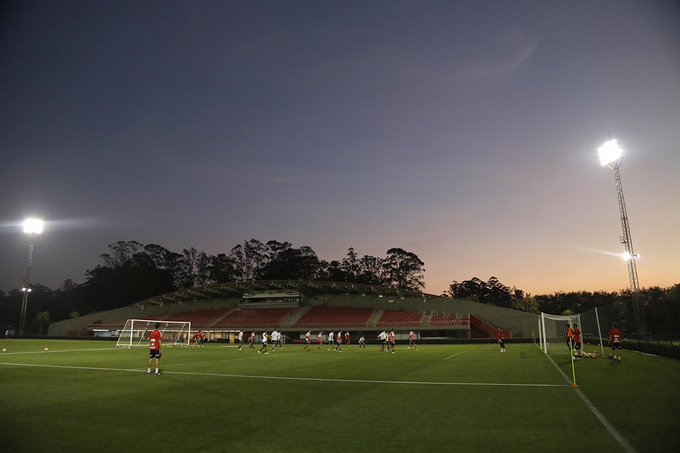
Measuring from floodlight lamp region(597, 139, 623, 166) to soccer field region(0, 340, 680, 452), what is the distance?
33453mm

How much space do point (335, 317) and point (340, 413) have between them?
59801mm

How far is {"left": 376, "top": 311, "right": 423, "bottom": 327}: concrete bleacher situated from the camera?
61.3m

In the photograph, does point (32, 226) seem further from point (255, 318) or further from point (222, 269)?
point (222, 269)

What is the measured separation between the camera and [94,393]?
1136 cm

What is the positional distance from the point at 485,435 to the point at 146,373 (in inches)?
568

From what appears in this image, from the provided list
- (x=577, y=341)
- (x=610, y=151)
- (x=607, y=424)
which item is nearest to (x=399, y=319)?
(x=610, y=151)

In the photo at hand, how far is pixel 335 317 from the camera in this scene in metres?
67.7

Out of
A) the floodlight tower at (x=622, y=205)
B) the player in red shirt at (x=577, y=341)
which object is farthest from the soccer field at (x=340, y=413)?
the floodlight tower at (x=622, y=205)

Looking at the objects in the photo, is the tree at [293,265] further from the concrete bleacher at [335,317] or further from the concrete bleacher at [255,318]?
the concrete bleacher at [335,317]

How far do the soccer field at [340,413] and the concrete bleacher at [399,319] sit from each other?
47070mm

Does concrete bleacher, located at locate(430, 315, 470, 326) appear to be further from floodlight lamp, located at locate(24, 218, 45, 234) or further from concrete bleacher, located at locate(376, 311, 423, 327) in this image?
floodlight lamp, located at locate(24, 218, 45, 234)

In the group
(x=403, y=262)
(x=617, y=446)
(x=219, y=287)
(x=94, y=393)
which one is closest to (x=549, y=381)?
(x=617, y=446)

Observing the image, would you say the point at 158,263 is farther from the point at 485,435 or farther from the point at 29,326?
the point at 485,435

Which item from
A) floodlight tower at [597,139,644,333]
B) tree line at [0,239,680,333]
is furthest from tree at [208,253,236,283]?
floodlight tower at [597,139,644,333]
